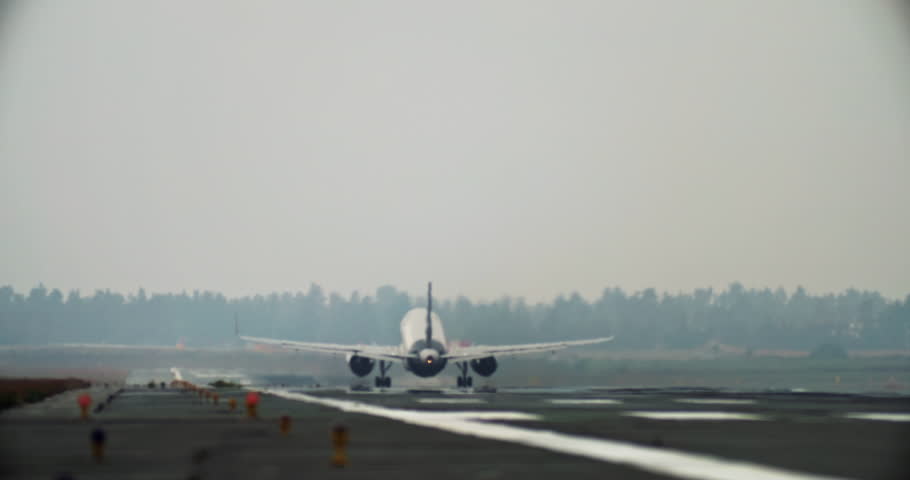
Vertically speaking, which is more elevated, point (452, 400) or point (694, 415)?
point (452, 400)

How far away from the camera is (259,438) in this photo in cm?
4272

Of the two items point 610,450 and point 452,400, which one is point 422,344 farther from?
point 610,450

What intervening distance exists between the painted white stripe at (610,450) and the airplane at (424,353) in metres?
47.5

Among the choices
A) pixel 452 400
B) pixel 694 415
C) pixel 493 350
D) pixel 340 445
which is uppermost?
pixel 493 350

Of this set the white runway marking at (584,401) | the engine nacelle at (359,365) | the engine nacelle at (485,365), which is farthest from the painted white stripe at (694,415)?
the engine nacelle at (359,365)

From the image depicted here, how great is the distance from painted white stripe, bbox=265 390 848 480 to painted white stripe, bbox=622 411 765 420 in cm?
462

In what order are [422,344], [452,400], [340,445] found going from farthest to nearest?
[422,344], [452,400], [340,445]

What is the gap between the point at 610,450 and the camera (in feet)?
125

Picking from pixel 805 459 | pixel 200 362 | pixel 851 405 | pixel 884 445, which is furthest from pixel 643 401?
pixel 200 362

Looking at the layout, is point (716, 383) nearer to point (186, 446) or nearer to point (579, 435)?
point (579, 435)

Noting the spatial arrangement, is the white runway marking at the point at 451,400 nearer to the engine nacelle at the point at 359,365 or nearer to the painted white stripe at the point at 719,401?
the painted white stripe at the point at 719,401

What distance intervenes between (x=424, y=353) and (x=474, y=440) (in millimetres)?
63827

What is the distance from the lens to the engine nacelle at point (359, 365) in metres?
111

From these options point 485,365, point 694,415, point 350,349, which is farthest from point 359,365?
point 694,415
